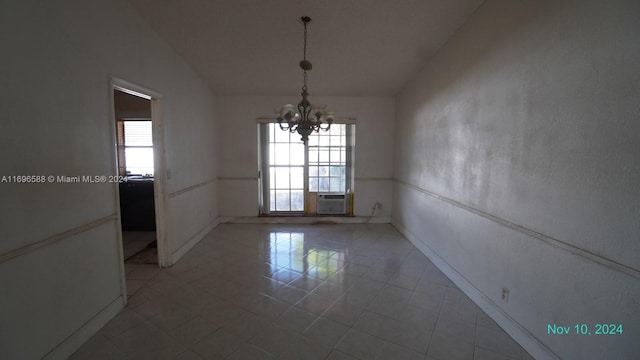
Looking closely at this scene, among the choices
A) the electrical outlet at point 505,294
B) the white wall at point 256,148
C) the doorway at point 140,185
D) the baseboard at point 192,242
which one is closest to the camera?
the electrical outlet at point 505,294

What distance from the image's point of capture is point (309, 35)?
3166 mm

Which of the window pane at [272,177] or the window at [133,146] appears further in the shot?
the window pane at [272,177]

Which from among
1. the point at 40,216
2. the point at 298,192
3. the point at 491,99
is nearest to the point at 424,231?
the point at 491,99

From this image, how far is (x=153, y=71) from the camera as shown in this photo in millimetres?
2953

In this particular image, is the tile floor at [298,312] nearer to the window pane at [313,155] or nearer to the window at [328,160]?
the window at [328,160]

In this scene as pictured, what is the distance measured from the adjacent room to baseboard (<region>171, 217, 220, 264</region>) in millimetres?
46

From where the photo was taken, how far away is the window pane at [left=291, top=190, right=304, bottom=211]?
570cm

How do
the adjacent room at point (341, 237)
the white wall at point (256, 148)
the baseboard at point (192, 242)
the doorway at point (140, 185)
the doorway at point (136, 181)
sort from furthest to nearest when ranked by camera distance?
the white wall at point (256, 148) → the doorway at point (136, 181) → the baseboard at point (192, 242) → the doorway at point (140, 185) → the adjacent room at point (341, 237)

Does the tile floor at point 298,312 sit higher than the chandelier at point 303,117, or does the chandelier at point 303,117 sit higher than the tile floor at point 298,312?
the chandelier at point 303,117

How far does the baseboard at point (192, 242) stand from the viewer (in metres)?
3.46

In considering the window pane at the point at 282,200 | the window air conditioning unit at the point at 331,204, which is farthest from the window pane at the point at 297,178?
the window air conditioning unit at the point at 331,204

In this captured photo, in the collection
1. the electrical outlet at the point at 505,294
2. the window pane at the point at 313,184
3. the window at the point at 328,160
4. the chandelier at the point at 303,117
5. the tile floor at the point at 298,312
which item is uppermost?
the chandelier at the point at 303,117

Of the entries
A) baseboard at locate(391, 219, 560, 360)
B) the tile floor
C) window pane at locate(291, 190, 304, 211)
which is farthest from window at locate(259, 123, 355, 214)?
baseboard at locate(391, 219, 560, 360)

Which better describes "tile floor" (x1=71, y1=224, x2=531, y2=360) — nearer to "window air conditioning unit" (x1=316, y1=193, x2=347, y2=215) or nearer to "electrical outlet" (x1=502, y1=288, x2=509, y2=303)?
"electrical outlet" (x1=502, y1=288, x2=509, y2=303)
